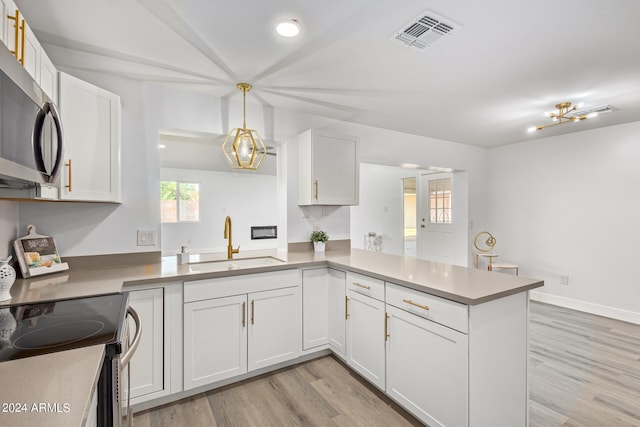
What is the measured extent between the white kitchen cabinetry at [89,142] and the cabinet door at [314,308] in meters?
1.55

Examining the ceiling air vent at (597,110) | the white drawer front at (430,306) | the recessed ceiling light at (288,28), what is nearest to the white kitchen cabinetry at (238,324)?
the white drawer front at (430,306)

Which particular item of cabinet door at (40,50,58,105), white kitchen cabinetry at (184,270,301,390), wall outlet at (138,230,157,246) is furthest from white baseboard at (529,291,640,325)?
cabinet door at (40,50,58,105)

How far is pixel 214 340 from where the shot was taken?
2.13m

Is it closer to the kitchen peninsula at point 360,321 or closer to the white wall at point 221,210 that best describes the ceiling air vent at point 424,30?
the kitchen peninsula at point 360,321

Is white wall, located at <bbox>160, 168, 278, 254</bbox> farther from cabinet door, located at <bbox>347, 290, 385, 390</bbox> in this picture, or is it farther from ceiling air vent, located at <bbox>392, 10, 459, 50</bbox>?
→ ceiling air vent, located at <bbox>392, 10, 459, 50</bbox>

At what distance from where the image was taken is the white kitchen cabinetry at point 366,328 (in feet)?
6.76

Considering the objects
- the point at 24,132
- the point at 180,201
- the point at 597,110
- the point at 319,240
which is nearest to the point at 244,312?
the point at 319,240

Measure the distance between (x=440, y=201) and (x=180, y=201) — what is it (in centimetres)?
590

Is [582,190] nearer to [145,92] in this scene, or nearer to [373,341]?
[373,341]

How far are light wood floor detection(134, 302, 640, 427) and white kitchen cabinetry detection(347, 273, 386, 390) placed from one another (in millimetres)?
167

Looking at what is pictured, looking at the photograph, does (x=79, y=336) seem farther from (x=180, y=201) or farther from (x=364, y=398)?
(x=180, y=201)

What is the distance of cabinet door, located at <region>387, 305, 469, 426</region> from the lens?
5.08 ft

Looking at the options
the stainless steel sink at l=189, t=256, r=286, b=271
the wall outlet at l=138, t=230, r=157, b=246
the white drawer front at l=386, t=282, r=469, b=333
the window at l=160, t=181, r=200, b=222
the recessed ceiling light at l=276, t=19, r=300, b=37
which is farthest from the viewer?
the window at l=160, t=181, r=200, b=222

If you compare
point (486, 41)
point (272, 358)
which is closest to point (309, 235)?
point (272, 358)
